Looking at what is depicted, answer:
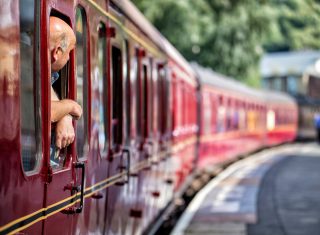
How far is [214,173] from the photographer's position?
23.9m

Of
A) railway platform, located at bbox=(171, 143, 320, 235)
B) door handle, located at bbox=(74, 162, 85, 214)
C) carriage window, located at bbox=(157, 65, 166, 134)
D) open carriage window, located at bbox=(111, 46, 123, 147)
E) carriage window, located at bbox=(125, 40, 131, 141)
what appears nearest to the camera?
door handle, located at bbox=(74, 162, 85, 214)

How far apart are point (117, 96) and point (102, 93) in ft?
2.69

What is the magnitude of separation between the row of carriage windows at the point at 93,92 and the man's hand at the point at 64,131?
11cm

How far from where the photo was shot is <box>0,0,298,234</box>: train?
11.7 ft

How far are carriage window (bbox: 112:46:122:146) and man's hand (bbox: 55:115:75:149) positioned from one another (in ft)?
6.59

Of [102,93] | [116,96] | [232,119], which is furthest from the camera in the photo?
[232,119]

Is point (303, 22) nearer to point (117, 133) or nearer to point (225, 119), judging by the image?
point (225, 119)

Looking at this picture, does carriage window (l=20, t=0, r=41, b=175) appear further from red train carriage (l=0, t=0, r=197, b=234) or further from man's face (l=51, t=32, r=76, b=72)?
man's face (l=51, t=32, r=76, b=72)

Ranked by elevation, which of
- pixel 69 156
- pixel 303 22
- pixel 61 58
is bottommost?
pixel 69 156

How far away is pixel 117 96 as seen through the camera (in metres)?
6.62

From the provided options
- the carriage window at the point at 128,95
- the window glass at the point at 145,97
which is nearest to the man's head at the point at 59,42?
the carriage window at the point at 128,95

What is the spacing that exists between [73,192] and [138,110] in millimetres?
3176

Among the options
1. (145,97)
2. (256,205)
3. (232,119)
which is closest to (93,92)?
(145,97)

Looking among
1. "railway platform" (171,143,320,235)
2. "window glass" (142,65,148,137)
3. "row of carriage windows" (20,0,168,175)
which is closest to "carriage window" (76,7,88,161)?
"row of carriage windows" (20,0,168,175)
